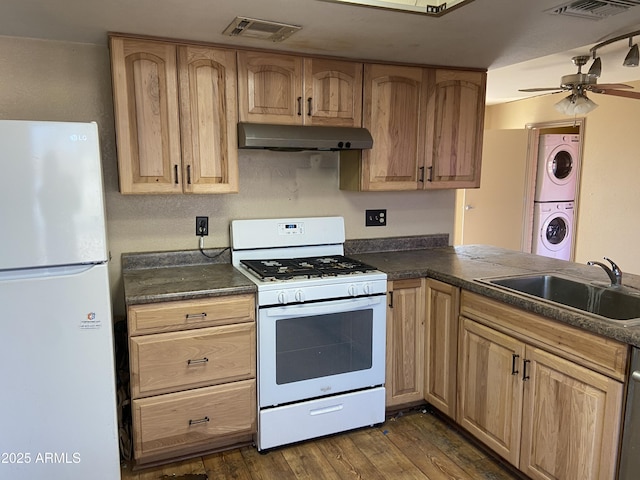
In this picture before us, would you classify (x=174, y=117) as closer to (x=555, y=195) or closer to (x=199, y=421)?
(x=199, y=421)

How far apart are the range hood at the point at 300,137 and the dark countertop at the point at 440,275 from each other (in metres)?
0.69

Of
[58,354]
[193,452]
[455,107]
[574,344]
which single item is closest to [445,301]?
[574,344]

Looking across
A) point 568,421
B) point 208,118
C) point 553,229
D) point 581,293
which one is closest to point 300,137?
Result: point 208,118

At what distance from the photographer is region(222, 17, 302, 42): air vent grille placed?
2082mm

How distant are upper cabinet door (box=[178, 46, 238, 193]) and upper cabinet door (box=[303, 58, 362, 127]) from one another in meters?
0.42

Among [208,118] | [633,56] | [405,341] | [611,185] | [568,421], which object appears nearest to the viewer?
[568,421]

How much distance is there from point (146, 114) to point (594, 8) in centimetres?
204

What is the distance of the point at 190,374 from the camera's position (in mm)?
2207

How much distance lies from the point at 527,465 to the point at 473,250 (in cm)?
149

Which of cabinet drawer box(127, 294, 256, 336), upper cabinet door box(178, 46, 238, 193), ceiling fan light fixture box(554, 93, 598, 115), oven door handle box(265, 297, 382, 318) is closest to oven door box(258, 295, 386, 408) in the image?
oven door handle box(265, 297, 382, 318)

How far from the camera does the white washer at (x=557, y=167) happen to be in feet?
16.8

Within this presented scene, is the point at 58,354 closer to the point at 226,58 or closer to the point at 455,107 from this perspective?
the point at 226,58

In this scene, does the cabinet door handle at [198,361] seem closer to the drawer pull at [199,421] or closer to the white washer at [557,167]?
the drawer pull at [199,421]

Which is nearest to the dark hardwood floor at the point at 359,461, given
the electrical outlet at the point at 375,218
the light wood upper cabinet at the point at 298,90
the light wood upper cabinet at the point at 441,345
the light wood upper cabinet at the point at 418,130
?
the light wood upper cabinet at the point at 441,345
